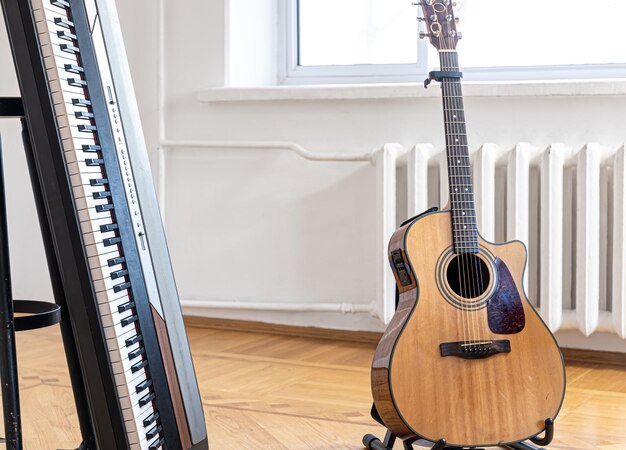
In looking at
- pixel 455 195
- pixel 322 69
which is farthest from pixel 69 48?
pixel 322 69

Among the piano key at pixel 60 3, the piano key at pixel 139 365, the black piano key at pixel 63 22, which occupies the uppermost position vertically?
the piano key at pixel 60 3

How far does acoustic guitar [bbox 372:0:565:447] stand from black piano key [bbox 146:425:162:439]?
41 centimetres

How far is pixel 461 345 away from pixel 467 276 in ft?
0.43

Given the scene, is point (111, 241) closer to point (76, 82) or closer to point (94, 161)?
point (94, 161)

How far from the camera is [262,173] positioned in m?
2.73

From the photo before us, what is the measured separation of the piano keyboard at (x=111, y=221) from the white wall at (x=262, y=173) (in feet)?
4.51

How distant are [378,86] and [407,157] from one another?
0.27 meters

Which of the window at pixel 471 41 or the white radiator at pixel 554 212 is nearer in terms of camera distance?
the white radiator at pixel 554 212

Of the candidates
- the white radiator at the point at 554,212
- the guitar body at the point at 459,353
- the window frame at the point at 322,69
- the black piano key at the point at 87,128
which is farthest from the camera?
the window frame at the point at 322,69

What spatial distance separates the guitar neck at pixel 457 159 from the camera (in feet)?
5.05

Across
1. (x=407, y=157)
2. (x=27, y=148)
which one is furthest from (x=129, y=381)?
(x=407, y=157)

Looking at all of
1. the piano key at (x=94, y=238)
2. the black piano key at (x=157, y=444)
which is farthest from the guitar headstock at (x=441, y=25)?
the black piano key at (x=157, y=444)

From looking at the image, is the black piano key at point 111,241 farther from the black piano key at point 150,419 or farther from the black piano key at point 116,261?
the black piano key at point 150,419

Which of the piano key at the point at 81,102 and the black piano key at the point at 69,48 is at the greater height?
the black piano key at the point at 69,48
